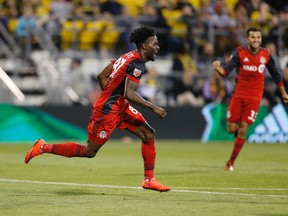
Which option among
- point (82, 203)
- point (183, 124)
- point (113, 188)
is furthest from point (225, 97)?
point (82, 203)

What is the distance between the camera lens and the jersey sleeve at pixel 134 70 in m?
11.2

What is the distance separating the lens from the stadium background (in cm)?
2430

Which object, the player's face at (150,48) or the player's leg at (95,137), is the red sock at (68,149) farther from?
the player's face at (150,48)

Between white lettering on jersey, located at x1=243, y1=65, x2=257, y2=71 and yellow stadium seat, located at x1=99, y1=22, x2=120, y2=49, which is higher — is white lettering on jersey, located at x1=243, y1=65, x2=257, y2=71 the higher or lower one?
the higher one

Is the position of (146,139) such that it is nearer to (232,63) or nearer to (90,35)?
(232,63)

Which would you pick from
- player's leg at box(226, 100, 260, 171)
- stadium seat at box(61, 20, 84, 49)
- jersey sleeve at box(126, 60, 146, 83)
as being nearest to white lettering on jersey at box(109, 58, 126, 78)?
jersey sleeve at box(126, 60, 146, 83)

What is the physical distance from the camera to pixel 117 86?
11617 millimetres

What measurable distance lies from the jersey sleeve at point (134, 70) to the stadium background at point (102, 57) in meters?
12.8

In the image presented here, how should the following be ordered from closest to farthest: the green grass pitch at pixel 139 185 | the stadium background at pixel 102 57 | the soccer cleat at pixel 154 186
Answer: the green grass pitch at pixel 139 185 < the soccer cleat at pixel 154 186 < the stadium background at pixel 102 57

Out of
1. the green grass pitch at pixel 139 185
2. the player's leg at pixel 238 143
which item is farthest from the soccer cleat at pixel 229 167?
the green grass pitch at pixel 139 185

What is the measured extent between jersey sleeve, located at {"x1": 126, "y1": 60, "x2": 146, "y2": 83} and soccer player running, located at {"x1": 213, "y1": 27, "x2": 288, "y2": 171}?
15.9 ft

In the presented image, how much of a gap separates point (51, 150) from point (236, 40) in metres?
15.9

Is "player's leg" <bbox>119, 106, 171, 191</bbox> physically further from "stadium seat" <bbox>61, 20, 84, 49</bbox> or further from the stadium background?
"stadium seat" <bbox>61, 20, 84, 49</bbox>

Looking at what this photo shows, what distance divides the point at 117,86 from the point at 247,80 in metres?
5.26
